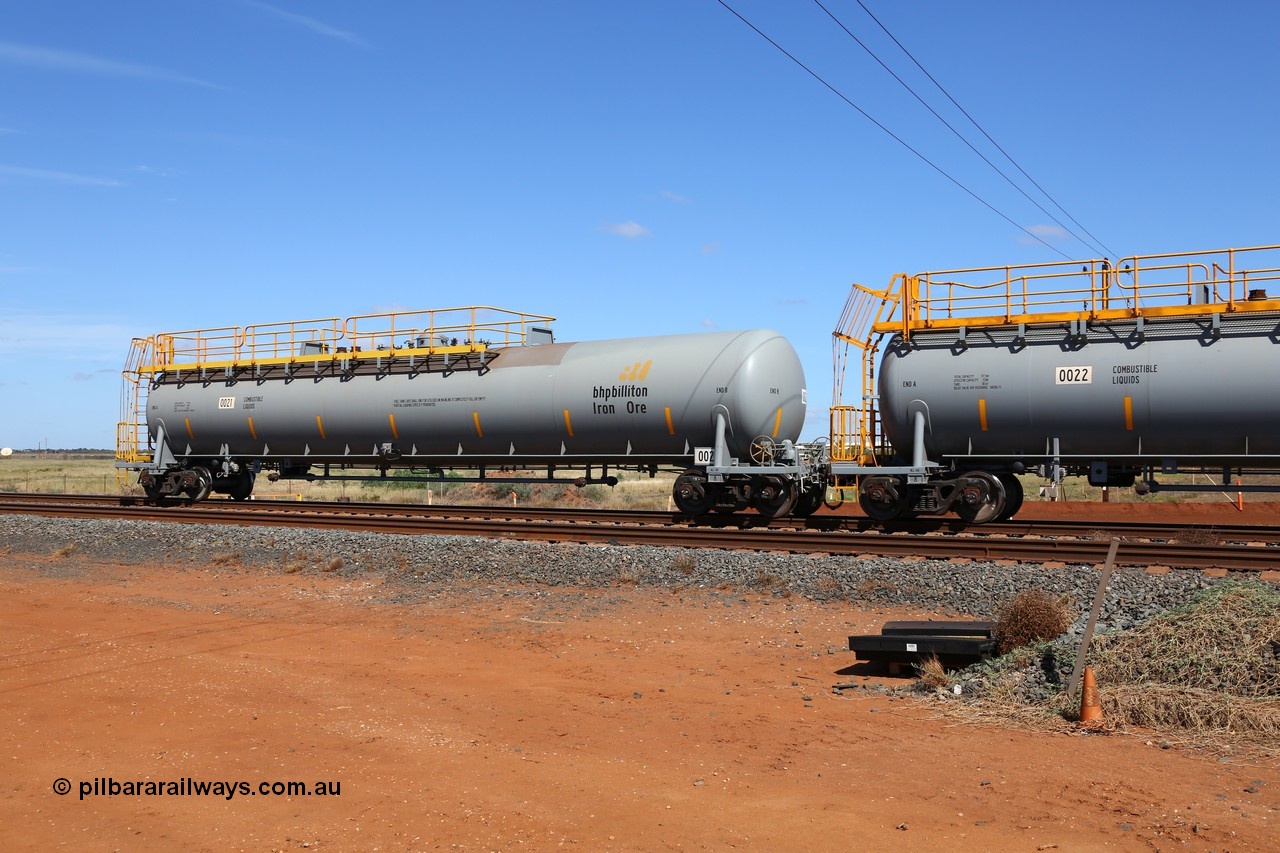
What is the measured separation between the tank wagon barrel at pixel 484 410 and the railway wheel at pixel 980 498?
10.1 ft

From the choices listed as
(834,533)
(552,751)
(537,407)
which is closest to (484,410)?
(537,407)

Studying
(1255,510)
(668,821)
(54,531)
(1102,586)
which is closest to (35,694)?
(668,821)

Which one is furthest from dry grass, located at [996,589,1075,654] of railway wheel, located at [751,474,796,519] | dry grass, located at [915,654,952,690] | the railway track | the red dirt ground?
railway wheel, located at [751,474,796,519]

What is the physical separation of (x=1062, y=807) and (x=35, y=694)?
8.60 m

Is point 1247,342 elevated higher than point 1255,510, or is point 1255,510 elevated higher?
point 1247,342

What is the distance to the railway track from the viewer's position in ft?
48.3

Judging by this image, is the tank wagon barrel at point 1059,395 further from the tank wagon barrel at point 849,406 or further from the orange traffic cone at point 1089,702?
the orange traffic cone at point 1089,702

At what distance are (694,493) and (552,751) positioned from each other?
12513mm

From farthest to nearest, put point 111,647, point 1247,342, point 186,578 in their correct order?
point 186,578 < point 1247,342 < point 111,647

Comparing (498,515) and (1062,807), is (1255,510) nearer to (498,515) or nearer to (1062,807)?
(498,515)

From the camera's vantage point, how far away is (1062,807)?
251 inches

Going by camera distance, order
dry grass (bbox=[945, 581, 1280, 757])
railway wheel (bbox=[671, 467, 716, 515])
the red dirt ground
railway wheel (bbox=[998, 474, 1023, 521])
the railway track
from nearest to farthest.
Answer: the red dirt ground < dry grass (bbox=[945, 581, 1280, 757]) < the railway track < railway wheel (bbox=[998, 474, 1023, 521]) < railway wheel (bbox=[671, 467, 716, 515])

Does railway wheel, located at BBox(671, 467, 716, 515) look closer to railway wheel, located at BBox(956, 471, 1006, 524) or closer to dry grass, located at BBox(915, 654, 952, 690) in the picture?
railway wheel, located at BBox(956, 471, 1006, 524)

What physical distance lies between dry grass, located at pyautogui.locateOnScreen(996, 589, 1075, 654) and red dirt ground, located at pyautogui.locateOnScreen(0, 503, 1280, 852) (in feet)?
5.24
